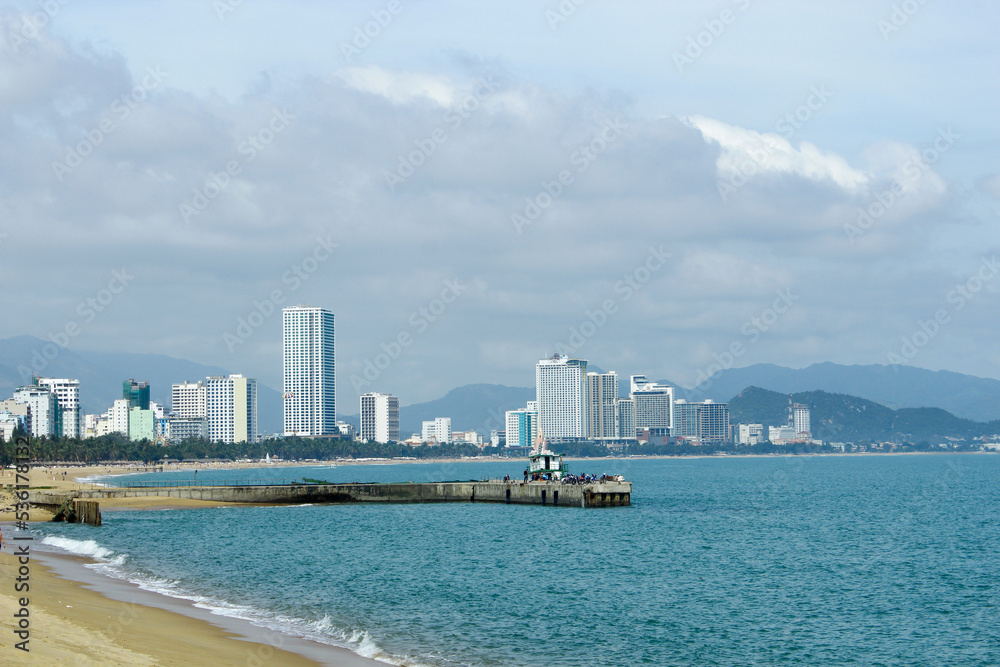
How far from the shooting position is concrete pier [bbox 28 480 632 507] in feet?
339

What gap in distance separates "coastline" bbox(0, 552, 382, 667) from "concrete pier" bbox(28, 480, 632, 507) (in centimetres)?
6452

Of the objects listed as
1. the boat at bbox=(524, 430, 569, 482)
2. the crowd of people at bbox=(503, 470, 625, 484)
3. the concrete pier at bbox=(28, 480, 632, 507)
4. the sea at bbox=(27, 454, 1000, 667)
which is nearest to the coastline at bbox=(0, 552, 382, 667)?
the sea at bbox=(27, 454, 1000, 667)

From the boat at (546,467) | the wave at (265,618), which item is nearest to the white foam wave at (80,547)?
the wave at (265,618)

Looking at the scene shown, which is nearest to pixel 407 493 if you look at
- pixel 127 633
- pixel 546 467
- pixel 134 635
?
pixel 546 467

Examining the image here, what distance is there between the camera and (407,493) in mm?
112000

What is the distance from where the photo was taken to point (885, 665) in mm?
33406

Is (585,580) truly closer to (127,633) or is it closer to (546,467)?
(127,633)

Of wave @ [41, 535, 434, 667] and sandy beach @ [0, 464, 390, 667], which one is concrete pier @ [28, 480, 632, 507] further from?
sandy beach @ [0, 464, 390, 667]

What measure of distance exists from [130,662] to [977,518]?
298ft

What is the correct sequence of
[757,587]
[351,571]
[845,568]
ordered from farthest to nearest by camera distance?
[845,568]
[351,571]
[757,587]

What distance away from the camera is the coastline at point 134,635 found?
26.6 metres

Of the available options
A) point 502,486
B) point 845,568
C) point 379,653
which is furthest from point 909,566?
point 502,486

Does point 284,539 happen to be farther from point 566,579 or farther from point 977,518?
point 977,518

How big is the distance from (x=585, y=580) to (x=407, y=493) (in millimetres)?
62071
